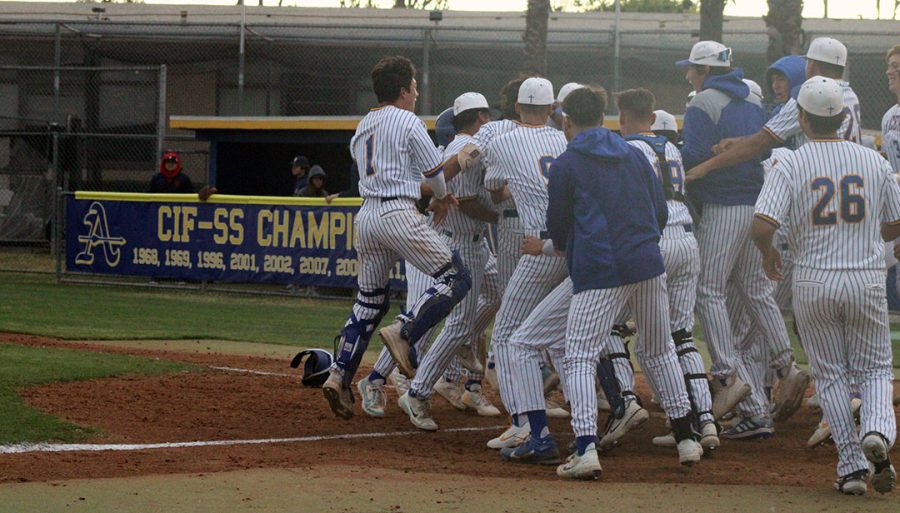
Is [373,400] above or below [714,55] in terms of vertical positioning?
below

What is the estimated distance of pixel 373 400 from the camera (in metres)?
8.54

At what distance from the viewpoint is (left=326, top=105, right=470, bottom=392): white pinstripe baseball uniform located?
7961 mm

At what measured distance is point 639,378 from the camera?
36.1 ft

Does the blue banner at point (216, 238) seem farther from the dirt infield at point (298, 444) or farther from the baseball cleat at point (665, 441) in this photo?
the baseball cleat at point (665, 441)

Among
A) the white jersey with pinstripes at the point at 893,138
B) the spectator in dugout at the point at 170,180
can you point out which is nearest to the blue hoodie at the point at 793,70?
the white jersey with pinstripes at the point at 893,138

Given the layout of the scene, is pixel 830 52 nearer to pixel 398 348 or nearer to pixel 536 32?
pixel 398 348

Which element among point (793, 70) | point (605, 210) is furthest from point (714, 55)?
point (605, 210)

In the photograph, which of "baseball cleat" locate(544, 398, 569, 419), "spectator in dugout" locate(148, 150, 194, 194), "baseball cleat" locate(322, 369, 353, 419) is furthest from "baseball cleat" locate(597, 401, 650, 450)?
"spectator in dugout" locate(148, 150, 194, 194)

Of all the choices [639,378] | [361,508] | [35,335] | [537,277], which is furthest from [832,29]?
[361,508]

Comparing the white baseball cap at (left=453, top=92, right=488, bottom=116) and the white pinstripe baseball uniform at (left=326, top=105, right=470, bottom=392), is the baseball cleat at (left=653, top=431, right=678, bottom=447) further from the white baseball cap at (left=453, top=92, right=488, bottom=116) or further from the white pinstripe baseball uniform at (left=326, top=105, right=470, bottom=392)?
the white baseball cap at (left=453, top=92, right=488, bottom=116)

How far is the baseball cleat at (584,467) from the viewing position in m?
6.27

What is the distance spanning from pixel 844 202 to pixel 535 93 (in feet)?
6.81

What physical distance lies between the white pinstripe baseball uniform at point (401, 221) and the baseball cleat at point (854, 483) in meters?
2.77

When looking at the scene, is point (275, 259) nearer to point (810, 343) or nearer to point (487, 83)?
point (487, 83)
